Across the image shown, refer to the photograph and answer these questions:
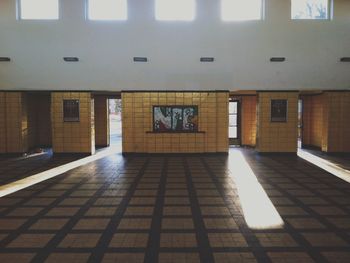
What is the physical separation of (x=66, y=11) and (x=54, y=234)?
8956mm

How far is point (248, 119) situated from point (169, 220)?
36.3 ft

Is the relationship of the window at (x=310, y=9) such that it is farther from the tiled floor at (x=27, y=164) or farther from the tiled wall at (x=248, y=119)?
the tiled floor at (x=27, y=164)

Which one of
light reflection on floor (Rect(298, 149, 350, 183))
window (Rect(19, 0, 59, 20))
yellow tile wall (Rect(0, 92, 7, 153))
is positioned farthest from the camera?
yellow tile wall (Rect(0, 92, 7, 153))

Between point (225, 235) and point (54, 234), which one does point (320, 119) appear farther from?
point (54, 234)

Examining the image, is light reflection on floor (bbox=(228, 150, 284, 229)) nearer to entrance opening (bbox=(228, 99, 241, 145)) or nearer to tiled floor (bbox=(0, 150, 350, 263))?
tiled floor (bbox=(0, 150, 350, 263))

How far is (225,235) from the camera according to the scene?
4.50 meters

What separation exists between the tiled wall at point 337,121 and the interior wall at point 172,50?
60 cm

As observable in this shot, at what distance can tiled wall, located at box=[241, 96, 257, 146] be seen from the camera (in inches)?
602

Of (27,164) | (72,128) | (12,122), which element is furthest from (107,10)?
(27,164)

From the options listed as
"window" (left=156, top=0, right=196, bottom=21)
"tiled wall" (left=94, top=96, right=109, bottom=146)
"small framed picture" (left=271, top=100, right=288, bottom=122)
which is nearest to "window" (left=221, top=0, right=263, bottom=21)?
"window" (left=156, top=0, right=196, bottom=21)

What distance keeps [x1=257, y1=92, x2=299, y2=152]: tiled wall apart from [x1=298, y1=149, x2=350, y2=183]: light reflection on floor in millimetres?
638

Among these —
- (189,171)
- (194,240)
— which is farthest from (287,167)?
(194,240)

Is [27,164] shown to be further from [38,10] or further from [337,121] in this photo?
[337,121]

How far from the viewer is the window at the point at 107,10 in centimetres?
1140
